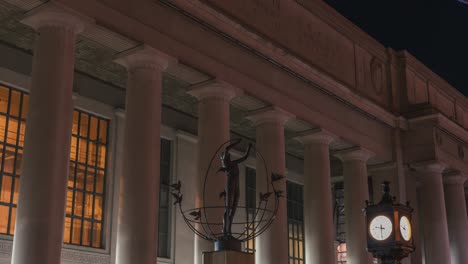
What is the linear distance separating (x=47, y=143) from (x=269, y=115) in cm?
1077

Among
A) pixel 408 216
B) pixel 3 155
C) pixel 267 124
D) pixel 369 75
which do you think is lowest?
pixel 408 216

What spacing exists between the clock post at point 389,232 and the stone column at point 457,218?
27.0m

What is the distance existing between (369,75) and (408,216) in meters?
23.3

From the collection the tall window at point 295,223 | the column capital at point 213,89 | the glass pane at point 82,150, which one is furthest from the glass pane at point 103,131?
the tall window at point 295,223

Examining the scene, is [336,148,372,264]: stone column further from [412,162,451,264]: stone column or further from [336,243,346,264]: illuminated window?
[336,243,346,264]: illuminated window

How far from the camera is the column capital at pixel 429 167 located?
111ft

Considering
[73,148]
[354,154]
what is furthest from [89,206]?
[354,154]

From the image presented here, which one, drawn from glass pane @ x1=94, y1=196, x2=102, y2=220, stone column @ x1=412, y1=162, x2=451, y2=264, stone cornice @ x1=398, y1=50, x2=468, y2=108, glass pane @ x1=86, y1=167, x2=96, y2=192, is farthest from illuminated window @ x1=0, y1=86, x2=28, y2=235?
stone cornice @ x1=398, y1=50, x2=468, y2=108

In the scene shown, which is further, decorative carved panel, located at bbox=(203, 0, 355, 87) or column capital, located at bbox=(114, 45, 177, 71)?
decorative carved panel, located at bbox=(203, 0, 355, 87)

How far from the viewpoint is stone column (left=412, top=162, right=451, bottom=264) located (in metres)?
33.8

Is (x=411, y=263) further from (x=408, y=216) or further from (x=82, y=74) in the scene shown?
(x=408, y=216)

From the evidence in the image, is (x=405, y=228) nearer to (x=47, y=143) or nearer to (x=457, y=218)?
(x=47, y=143)

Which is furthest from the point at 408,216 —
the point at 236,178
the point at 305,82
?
the point at 305,82

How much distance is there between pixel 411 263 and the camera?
108 feet
